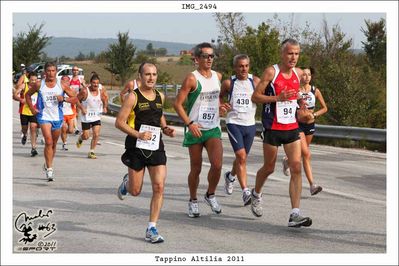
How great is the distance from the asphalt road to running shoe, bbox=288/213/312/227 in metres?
0.09

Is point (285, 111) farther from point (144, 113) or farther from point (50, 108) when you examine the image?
point (50, 108)

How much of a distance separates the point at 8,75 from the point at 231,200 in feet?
11.3

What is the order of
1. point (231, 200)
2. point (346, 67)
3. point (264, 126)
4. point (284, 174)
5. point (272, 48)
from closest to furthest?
point (264, 126) → point (231, 200) → point (284, 174) → point (346, 67) → point (272, 48)

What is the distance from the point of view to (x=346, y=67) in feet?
73.1

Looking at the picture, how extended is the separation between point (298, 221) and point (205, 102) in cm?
186

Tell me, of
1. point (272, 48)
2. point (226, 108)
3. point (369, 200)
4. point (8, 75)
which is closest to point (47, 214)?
point (8, 75)

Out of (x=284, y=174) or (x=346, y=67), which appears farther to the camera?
(x=346, y=67)

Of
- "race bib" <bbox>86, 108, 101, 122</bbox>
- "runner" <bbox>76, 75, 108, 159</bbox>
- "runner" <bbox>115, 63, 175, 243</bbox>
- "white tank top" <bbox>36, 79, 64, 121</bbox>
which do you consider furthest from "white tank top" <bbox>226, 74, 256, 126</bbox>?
"race bib" <bbox>86, 108, 101, 122</bbox>

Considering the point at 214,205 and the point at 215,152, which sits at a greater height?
the point at 215,152

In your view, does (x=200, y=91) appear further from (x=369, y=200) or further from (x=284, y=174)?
(x=284, y=174)

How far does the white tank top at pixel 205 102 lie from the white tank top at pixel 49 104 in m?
4.17

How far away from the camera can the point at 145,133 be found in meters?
8.29

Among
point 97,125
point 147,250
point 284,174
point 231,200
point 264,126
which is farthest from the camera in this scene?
point 97,125

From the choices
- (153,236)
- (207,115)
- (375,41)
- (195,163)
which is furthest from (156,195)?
(375,41)
